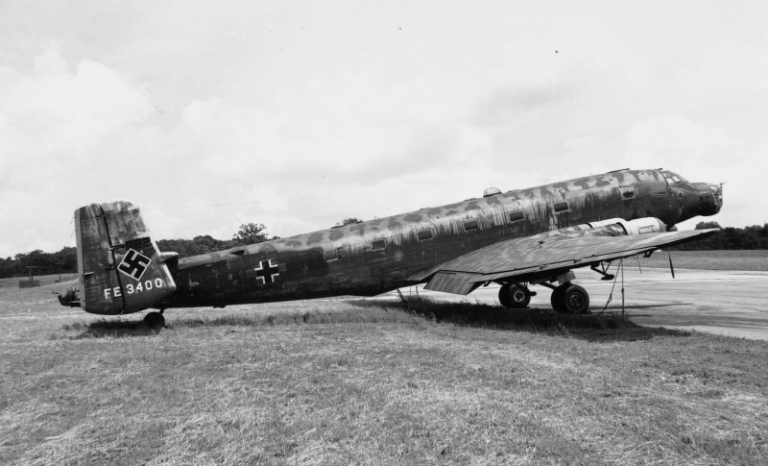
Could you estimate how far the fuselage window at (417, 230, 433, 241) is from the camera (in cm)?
1836

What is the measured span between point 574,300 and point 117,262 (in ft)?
46.7

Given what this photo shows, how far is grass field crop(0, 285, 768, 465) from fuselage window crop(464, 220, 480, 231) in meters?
6.46

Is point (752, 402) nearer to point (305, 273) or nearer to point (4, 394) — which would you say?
point (4, 394)

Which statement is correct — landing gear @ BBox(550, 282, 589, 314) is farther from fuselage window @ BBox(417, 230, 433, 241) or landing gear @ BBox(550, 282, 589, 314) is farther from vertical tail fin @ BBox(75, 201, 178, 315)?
vertical tail fin @ BBox(75, 201, 178, 315)

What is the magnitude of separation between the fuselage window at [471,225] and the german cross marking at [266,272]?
279 inches

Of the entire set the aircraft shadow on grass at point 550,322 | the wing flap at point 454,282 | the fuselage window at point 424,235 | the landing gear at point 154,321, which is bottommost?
the aircraft shadow on grass at point 550,322

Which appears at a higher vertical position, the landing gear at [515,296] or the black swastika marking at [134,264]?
the black swastika marking at [134,264]

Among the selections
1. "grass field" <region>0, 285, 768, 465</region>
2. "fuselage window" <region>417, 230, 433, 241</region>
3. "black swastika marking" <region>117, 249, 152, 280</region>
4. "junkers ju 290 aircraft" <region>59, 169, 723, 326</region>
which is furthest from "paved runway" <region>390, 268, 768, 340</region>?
"black swastika marking" <region>117, 249, 152, 280</region>

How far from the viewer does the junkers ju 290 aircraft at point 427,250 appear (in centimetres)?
1408

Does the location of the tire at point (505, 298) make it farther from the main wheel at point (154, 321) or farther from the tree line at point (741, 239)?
the tree line at point (741, 239)

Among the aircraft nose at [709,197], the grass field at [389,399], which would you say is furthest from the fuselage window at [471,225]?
the aircraft nose at [709,197]

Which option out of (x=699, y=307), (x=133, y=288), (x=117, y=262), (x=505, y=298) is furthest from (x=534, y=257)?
(x=117, y=262)

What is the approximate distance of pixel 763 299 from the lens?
20.4 metres

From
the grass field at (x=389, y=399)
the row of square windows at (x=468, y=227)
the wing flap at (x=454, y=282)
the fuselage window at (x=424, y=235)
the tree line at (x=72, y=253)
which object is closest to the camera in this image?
the grass field at (x=389, y=399)
